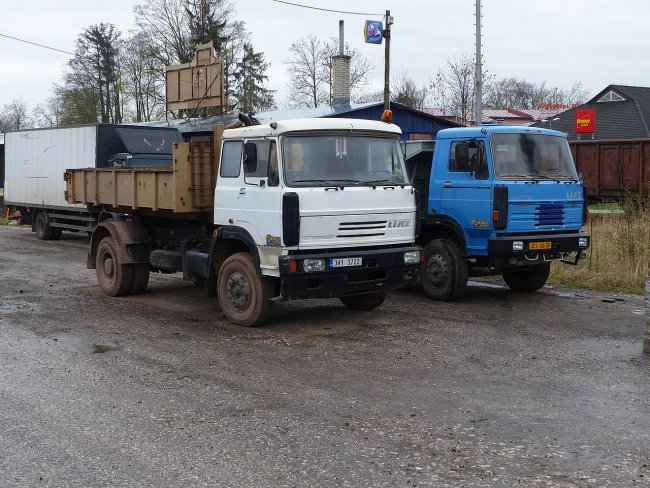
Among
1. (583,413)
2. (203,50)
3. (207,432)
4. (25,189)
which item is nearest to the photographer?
(207,432)

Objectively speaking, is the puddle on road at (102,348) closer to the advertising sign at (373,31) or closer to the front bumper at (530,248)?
the front bumper at (530,248)

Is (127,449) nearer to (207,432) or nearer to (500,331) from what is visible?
(207,432)

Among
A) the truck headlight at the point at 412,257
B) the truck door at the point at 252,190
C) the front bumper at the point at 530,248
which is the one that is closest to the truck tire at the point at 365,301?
the truck headlight at the point at 412,257

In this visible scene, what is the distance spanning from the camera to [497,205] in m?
10.9

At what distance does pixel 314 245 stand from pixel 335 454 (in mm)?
4055

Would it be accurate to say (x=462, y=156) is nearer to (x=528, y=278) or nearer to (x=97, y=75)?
(x=528, y=278)

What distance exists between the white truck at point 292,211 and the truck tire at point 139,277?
1.22 m

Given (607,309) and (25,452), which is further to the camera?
(607,309)

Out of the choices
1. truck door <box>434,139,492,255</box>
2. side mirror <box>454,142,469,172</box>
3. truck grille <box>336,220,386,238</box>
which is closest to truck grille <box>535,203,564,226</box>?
truck door <box>434,139,492,255</box>

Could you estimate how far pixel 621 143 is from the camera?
→ 26969 mm

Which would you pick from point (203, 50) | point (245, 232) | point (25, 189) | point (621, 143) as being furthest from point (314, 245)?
point (621, 143)

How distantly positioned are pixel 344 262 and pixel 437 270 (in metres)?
2.76

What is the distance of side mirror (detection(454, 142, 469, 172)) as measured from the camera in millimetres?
11148

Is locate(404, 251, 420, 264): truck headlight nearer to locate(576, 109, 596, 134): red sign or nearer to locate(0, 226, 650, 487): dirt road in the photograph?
locate(0, 226, 650, 487): dirt road
